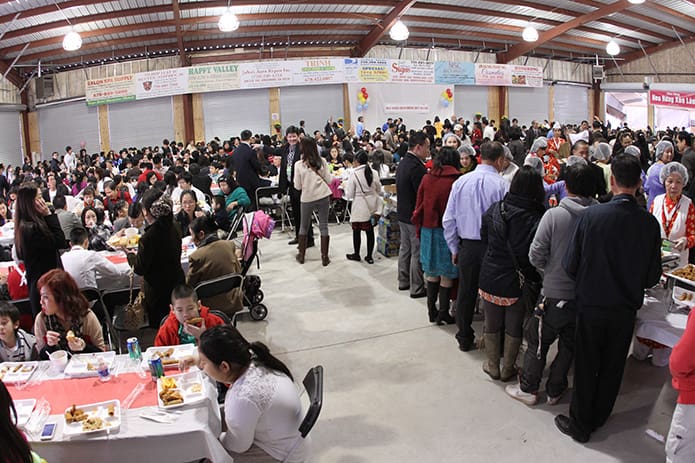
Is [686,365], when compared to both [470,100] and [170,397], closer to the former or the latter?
[170,397]

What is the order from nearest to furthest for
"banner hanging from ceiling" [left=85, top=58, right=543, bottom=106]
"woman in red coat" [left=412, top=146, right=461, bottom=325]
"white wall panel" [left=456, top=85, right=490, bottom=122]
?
1. "woman in red coat" [left=412, top=146, right=461, bottom=325]
2. "banner hanging from ceiling" [left=85, top=58, right=543, bottom=106]
3. "white wall panel" [left=456, top=85, right=490, bottom=122]

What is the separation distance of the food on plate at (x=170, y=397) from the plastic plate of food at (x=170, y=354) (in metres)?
0.29

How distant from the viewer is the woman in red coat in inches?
178

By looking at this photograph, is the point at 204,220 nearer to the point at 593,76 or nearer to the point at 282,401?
the point at 282,401

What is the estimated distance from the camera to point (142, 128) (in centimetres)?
1545

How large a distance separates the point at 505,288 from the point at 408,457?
3.84 ft

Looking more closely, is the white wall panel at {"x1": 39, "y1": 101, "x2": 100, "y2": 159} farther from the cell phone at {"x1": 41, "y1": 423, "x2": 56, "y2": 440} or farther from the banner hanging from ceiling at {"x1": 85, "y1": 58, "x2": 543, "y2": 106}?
the cell phone at {"x1": 41, "y1": 423, "x2": 56, "y2": 440}

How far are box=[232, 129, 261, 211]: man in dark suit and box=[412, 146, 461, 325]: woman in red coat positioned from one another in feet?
11.5

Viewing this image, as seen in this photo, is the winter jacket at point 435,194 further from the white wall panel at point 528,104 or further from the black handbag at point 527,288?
the white wall panel at point 528,104

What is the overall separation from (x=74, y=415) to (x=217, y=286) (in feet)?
5.83

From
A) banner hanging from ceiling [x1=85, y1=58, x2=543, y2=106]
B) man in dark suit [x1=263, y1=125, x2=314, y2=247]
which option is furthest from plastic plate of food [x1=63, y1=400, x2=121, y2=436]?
banner hanging from ceiling [x1=85, y1=58, x2=543, y2=106]

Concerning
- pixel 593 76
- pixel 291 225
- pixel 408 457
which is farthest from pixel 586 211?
pixel 593 76

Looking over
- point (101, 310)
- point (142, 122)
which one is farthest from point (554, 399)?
point (142, 122)

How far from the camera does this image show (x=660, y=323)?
3092 mm
